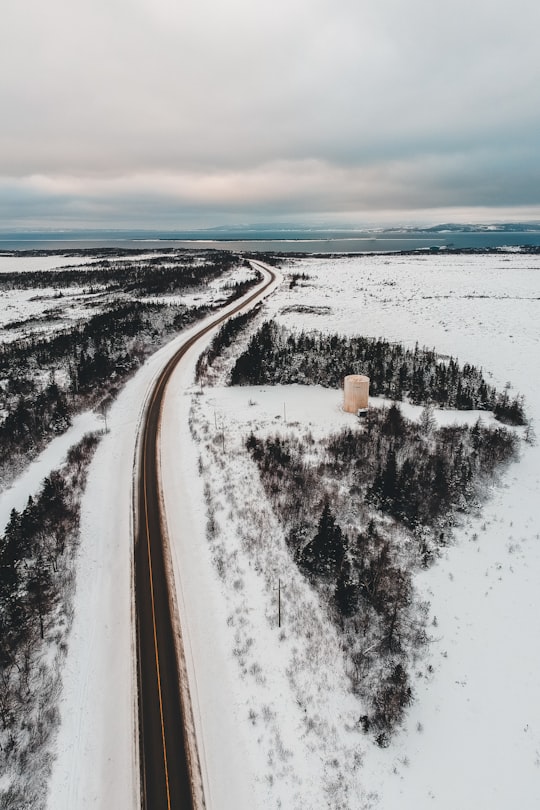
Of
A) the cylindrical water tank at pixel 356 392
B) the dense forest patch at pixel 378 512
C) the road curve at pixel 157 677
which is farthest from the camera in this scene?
the cylindrical water tank at pixel 356 392

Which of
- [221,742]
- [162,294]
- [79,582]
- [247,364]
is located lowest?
[221,742]

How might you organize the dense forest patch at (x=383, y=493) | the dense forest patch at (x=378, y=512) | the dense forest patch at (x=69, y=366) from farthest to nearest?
the dense forest patch at (x=69, y=366) < the dense forest patch at (x=383, y=493) < the dense forest patch at (x=378, y=512)

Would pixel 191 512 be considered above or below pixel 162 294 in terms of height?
below

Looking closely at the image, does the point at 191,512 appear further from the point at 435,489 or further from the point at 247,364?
the point at 247,364

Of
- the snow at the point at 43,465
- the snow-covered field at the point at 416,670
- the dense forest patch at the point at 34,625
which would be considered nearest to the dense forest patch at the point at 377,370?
the snow-covered field at the point at 416,670

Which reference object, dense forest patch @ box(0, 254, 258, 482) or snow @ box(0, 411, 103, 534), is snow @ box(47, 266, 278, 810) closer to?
snow @ box(0, 411, 103, 534)

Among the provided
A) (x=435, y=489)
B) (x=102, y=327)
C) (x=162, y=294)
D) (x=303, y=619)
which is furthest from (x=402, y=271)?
(x=303, y=619)

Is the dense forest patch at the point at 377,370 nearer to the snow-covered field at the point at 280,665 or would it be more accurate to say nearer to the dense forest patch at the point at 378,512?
the dense forest patch at the point at 378,512

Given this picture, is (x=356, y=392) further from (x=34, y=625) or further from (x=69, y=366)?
(x=69, y=366)
